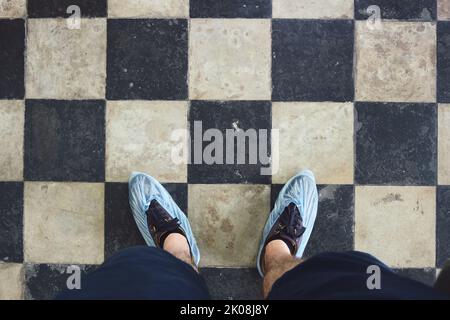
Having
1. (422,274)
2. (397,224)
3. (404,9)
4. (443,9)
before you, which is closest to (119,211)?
(397,224)

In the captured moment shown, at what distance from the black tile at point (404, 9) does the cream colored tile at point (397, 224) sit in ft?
1.94

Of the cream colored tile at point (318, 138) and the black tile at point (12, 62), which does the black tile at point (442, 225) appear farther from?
the black tile at point (12, 62)

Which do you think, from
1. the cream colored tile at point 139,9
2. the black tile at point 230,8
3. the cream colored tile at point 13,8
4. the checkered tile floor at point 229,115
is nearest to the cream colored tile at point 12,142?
the checkered tile floor at point 229,115

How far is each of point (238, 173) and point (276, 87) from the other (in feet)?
1.07

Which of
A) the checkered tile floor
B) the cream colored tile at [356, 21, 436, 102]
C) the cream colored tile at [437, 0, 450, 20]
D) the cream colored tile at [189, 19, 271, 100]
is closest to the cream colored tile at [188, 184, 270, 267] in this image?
the checkered tile floor

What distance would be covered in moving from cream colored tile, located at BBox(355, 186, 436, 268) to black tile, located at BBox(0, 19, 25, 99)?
124 cm

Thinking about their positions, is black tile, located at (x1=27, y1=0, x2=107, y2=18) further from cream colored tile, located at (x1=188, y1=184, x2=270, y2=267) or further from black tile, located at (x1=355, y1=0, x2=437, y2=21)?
black tile, located at (x1=355, y1=0, x2=437, y2=21)

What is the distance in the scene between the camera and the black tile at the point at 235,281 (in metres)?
1.42

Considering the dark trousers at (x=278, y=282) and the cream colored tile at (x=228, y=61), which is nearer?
the dark trousers at (x=278, y=282)

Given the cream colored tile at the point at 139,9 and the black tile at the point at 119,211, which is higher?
the cream colored tile at the point at 139,9

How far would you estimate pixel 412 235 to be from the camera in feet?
4.66

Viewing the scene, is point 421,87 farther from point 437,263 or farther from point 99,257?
point 99,257

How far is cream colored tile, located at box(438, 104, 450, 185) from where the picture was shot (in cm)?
141

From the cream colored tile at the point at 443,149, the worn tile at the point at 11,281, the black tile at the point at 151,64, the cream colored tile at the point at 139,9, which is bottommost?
the worn tile at the point at 11,281
